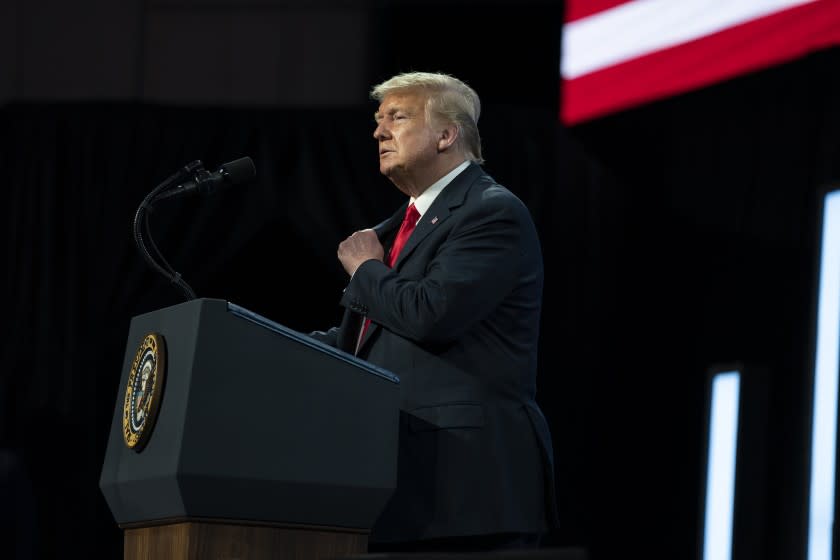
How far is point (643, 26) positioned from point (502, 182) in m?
0.78

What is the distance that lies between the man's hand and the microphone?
0.64 feet

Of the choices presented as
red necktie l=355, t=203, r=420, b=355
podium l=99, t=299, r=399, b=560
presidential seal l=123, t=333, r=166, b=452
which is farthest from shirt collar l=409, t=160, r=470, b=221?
presidential seal l=123, t=333, r=166, b=452

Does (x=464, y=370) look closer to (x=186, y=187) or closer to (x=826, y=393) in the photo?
(x=186, y=187)

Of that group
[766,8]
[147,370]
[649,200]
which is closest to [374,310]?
[147,370]

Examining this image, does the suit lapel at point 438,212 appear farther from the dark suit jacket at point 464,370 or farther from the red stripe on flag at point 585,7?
the red stripe on flag at point 585,7

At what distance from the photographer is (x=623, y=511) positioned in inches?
200

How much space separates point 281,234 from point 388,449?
341cm

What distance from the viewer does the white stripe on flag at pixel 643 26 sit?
4.54m

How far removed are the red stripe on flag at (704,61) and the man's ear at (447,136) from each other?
8.10 feet

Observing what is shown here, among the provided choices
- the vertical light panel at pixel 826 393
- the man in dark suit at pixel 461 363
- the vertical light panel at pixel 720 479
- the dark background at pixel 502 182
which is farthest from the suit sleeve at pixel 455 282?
the dark background at pixel 502 182

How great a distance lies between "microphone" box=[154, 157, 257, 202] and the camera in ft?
6.82

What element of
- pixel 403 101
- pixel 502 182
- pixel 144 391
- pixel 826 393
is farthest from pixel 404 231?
pixel 502 182

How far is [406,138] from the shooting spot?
2.30 m

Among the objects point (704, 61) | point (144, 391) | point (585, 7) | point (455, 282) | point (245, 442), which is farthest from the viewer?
point (585, 7)
